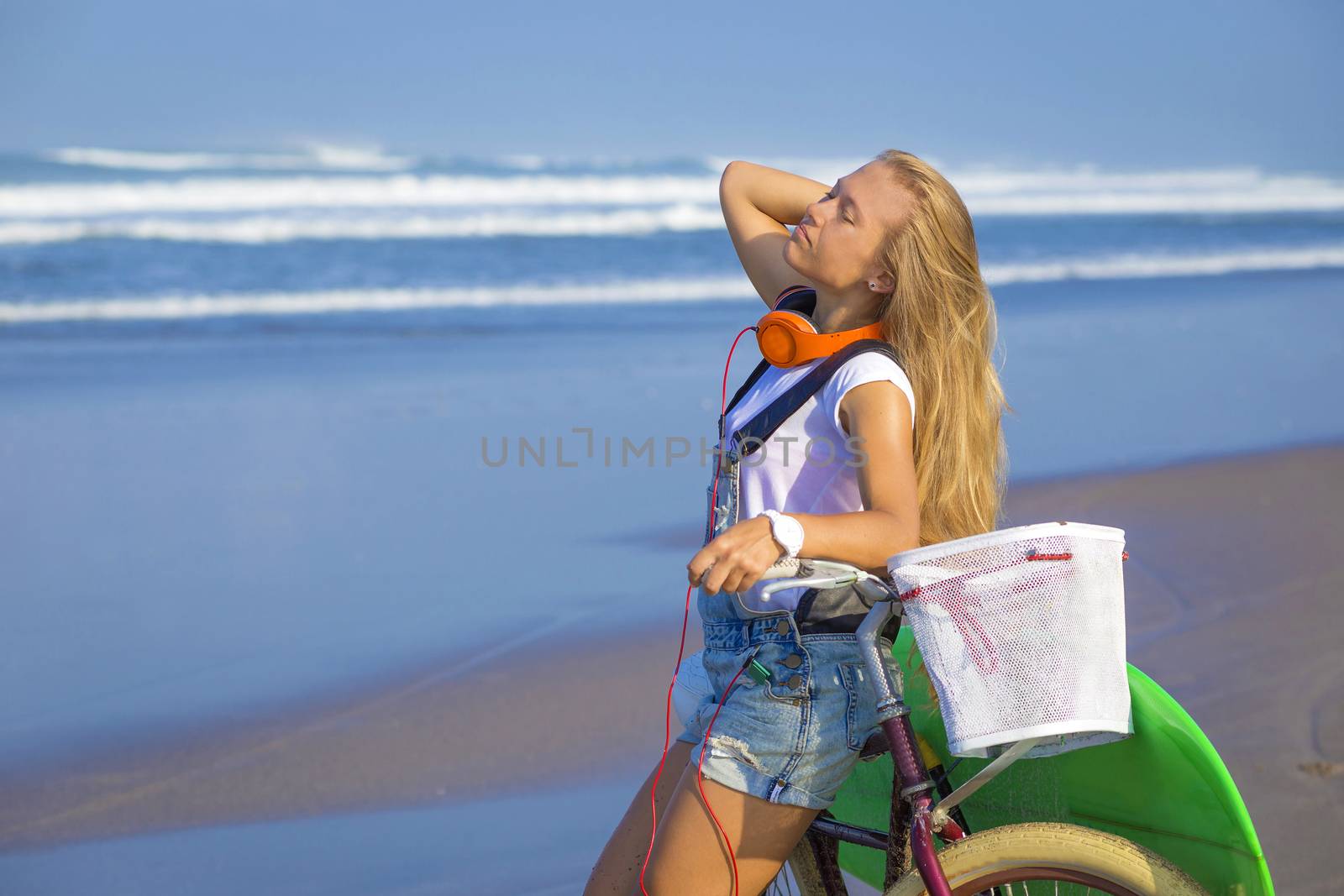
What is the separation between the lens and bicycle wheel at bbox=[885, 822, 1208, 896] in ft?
6.51

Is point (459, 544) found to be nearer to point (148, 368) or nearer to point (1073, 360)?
point (148, 368)

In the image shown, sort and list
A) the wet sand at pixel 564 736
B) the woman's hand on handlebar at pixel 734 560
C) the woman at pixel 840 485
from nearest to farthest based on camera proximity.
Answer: the woman's hand on handlebar at pixel 734 560, the woman at pixel 840 485, the wet sand at pixel 564 736

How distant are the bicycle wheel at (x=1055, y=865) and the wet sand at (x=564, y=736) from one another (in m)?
1.65

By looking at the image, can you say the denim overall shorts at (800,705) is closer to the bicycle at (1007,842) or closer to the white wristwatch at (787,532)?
the bicycle at (1007,842)

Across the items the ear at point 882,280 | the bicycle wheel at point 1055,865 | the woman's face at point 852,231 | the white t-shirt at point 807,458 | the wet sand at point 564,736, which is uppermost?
the woman's face at point 852,231

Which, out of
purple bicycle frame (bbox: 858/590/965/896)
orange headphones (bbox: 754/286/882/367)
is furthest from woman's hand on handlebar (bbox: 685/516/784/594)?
orange headphones (bbox: 754/286/882/367)

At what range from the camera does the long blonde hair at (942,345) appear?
87.6 inches

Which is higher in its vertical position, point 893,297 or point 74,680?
point 893,297

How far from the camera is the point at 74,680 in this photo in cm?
463

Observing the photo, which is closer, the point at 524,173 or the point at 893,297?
the point at 893,297

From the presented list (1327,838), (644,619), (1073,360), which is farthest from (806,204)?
(1073,360)

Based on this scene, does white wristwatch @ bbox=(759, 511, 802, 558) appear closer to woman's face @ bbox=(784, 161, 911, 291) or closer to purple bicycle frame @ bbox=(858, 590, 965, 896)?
purple bicycle frame @ bbox=(858, 590, 965, 896)

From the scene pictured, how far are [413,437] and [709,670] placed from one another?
17.7ft

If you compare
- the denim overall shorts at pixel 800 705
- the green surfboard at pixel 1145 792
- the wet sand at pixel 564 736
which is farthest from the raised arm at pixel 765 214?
the wet sand at pixel 564 736
